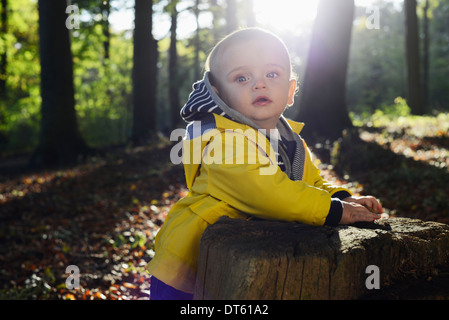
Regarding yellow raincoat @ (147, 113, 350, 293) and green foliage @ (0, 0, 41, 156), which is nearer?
yellow raincoat @ (147, 113, 350, 293)

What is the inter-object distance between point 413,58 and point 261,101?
1886 cm

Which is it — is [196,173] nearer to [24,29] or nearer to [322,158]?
[322,158]

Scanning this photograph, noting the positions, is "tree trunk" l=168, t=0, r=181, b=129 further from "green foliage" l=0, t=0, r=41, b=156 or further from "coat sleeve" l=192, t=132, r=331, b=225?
"coat sleeve" l=192, t=132, r=331, b=225

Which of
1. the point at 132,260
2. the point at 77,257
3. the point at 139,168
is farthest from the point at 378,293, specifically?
the point at 139,168

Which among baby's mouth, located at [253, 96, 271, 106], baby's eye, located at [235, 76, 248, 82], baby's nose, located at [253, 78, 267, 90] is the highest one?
baby's eye, located at [235, 76, 248, 82]

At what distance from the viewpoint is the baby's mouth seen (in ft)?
8.32

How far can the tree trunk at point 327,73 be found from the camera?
9883mm

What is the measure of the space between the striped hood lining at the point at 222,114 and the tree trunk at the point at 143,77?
11.3m

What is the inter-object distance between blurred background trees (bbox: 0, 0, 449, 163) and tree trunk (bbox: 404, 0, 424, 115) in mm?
45

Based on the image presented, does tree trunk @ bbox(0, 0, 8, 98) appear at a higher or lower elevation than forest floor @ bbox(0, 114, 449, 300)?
higher

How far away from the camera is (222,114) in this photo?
7.95 ft

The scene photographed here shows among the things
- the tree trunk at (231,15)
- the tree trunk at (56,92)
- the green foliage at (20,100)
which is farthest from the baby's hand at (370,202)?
the green foliage at (20,100)

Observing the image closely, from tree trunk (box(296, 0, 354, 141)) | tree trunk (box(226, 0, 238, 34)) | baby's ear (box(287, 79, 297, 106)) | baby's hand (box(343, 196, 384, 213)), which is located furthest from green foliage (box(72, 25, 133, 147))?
baby's hand (box(343, 196, 384, 213))

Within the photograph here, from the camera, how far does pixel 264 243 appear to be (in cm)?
183
